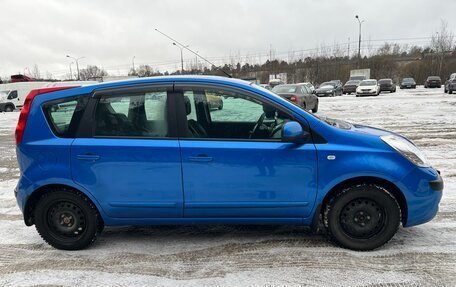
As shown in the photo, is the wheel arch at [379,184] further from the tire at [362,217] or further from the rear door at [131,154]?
the rear door at [131,154]

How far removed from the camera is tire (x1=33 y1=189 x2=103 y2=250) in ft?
11.9

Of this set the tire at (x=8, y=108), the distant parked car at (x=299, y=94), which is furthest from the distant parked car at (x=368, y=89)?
the tire at (x=8, y=108)

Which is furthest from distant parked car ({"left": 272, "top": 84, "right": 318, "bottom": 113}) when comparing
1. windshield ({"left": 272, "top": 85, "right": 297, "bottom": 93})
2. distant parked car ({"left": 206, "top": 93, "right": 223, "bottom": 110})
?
distant parked car ({"left": 206, "top": 93, "right": 223, "bottom": 110})

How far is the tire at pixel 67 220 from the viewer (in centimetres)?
362

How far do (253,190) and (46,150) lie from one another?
2.12 meters

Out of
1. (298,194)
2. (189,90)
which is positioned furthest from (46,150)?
(298,194)

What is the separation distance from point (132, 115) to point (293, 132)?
1.63 m

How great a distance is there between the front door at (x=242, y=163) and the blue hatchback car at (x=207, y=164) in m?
Result: 0.01

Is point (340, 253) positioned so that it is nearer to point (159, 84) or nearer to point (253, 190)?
point (253, 190)

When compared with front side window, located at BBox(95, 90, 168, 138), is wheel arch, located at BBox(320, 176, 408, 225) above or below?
below

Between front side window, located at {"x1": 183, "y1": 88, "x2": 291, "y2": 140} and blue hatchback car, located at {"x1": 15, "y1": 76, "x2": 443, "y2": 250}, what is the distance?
11mm

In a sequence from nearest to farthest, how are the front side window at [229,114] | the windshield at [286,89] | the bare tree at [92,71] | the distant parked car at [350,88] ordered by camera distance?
the front side window at [229,114] < the windshield at [286,89] < the distant parked car at [350,88] < the bare tree at [92,71]

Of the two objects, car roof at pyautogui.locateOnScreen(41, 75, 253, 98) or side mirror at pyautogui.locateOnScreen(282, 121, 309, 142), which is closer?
side mirror at pyautogui.locateOnScreen(282, 121, 309, 142)

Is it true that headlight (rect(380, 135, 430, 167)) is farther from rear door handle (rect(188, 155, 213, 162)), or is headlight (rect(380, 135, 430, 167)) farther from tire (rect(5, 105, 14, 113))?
tire (rect(5, 105, 14, 113))
